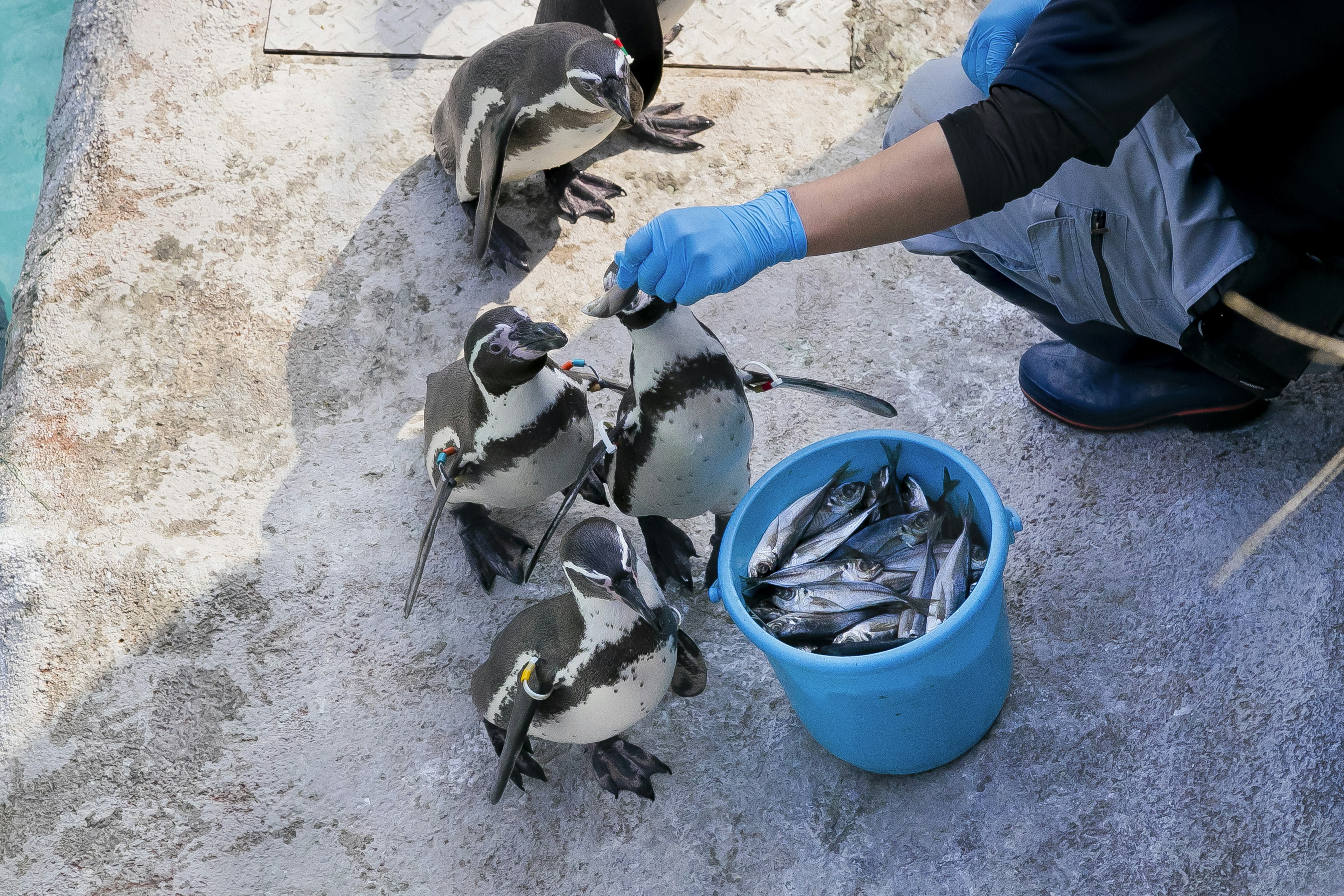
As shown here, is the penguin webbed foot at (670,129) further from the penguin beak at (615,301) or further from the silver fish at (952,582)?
the silver fish at (952,582)

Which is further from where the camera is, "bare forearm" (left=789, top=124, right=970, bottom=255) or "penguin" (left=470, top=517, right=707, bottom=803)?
"penguin" (left=470, top=517, right=707, bottom=803)

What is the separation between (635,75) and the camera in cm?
296

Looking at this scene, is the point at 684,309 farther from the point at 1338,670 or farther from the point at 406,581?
the point at 1338,670

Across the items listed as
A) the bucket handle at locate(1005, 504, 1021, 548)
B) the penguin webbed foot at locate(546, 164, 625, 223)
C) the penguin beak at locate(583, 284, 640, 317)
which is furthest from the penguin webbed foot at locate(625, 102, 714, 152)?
the bucket handle at locate(1005, 504, 1021, 548)

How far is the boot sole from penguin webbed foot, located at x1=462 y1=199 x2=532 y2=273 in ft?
5.00

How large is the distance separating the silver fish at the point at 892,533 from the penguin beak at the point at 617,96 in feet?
3.84

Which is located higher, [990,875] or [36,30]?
[36,30]

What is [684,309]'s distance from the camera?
1996 millimetres

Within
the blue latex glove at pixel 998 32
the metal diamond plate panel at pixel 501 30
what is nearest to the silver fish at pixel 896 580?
the blue latex glove at pixel 998 32

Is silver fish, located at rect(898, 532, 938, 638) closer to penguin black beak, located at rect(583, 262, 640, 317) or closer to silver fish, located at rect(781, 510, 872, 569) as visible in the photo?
silver fish, located at rect(781, 510, 872, 569)

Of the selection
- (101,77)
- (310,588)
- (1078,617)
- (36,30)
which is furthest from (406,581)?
(36,30)

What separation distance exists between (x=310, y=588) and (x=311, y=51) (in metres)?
1.94

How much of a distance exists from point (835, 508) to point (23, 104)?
16.3 ft

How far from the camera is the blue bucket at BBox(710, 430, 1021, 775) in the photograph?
1.61 meters
